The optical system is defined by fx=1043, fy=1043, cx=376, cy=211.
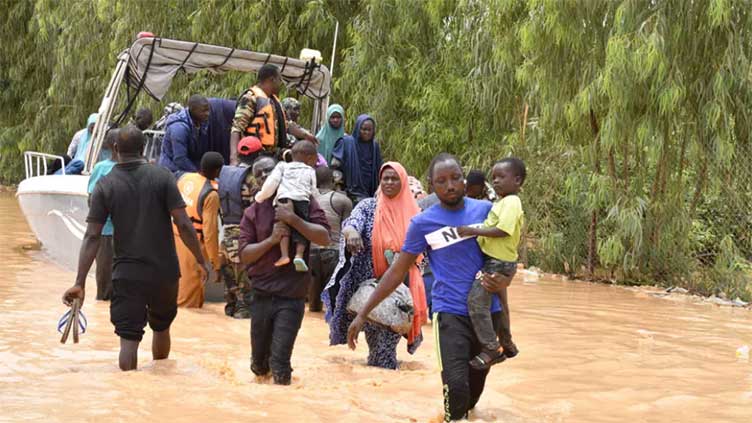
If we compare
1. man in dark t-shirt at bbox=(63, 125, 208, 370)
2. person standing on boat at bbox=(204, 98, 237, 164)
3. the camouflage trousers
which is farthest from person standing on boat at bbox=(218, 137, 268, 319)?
man in dark t-shirt at bbox=(63, 125, 208, 370)

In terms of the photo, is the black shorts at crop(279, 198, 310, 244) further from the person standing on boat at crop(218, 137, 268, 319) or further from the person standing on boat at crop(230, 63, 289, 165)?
the person standing on boat at crop(230, 63, 289, 165)

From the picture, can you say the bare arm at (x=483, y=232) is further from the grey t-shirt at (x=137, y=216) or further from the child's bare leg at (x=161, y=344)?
the child's bare leg at (x=161, y=344)

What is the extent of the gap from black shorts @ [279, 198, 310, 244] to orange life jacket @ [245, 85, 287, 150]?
10.4 feet

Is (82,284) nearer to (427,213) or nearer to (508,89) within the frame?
(427,213)

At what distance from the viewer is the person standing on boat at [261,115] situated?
9641 mm

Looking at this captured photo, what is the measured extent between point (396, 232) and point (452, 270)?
6.39ft

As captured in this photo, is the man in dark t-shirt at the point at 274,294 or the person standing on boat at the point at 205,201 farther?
the person standing on boat at the point at 205,201

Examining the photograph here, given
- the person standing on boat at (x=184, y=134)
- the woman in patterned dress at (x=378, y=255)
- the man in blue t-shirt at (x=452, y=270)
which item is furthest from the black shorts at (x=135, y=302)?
the person standing on boat at (x=184, y=134)

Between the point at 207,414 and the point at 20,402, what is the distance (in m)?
1.07

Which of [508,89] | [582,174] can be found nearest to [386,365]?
[582,174]

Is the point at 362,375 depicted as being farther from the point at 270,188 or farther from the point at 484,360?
the point at 484,360

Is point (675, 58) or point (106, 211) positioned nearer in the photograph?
point (106, 211)

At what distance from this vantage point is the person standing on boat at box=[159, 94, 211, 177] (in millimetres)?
10148

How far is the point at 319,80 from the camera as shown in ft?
41.3
